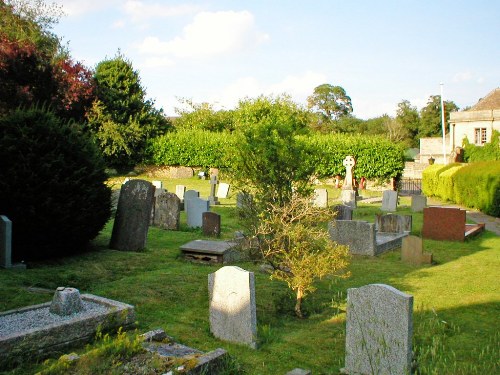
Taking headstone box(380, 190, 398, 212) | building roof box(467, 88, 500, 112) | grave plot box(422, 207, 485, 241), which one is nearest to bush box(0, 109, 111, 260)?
grave plot box(422, 207, 485, 241)

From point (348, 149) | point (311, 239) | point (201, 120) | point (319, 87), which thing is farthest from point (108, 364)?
point (319, 87)

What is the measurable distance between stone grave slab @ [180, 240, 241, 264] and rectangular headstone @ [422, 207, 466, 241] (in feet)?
21.6

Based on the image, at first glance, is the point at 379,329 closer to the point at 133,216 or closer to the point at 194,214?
the point at 133,216

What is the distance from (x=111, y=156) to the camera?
130 ft

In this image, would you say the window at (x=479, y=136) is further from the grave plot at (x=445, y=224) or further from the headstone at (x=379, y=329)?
the headstone at (x=379, y=329)

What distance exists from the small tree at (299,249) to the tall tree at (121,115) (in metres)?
30.1

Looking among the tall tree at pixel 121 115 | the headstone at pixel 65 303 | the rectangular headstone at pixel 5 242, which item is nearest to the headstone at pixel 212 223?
the rectangular headstone at pixel 5 242

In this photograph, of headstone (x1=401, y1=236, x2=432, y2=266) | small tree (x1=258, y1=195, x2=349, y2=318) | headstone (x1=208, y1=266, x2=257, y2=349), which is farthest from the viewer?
headstone (x1=401, y1=236, x2=432, y2=266)

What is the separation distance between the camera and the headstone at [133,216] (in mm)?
12148

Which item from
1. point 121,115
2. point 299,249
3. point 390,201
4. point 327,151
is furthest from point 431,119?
point 299,249

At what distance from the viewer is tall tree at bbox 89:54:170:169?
127 feet

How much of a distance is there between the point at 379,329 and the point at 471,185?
22.1 meters

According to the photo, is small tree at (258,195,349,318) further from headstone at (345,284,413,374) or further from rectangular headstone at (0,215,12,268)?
rectangular headstone at (0,215,12,268)

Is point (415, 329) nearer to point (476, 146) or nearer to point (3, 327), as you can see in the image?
point (3, 327)
